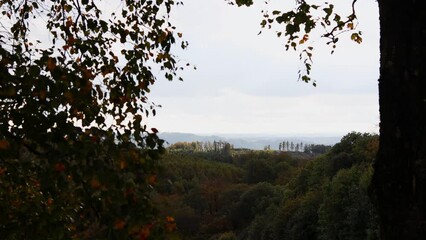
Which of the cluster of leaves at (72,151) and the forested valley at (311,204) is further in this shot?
the forested valley at (311,204)

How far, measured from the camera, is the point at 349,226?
771 inches

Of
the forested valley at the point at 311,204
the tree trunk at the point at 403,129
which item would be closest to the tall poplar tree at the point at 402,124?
the tree trunk at the point at 403,129

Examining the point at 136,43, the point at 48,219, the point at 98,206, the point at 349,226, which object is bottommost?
the point at 349,226

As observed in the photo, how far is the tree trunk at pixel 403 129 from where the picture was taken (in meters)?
2.69

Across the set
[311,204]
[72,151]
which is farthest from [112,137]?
[311,204]

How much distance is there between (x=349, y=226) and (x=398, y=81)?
18.3m

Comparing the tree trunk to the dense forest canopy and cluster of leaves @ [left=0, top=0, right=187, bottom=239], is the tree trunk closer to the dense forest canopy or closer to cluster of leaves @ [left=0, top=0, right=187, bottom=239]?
Answer: the dense forest canopy

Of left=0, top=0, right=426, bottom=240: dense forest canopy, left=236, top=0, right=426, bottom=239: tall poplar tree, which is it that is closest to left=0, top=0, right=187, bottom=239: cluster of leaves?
left=0, top=0, right=426, bottom=240: dense forest canopy

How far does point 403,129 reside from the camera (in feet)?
9.14

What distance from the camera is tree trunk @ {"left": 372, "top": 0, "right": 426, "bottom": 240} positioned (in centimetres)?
269

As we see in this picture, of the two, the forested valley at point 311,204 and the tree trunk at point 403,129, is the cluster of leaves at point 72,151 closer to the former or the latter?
the forested valley at point 311,204

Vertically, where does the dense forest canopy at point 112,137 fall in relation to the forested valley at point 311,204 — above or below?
above

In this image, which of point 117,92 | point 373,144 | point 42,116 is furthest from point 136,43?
point 373,144

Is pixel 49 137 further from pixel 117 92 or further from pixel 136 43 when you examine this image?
pixel 136 43
